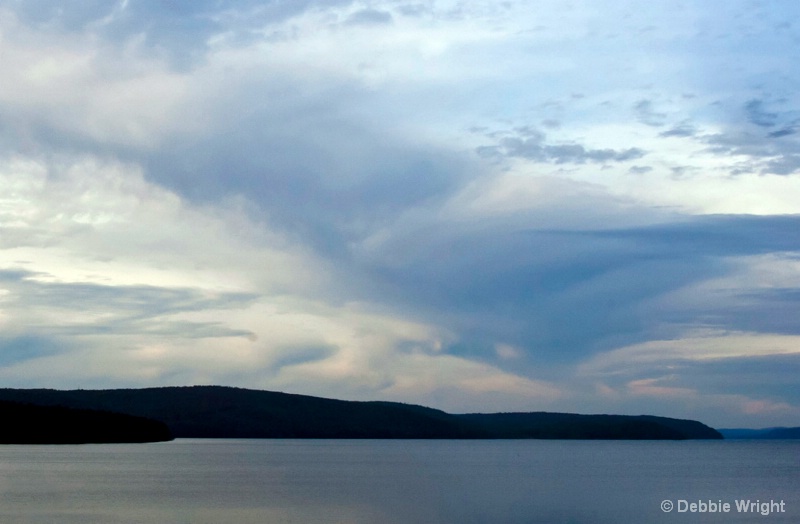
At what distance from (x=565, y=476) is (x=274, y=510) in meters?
41.2

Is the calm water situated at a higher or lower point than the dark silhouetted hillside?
lower

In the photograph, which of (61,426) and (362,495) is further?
(61,426)

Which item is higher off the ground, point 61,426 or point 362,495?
point 61,426

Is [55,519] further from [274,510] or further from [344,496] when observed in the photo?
[344,496]

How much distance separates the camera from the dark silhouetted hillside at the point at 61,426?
511 feet

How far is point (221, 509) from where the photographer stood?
47.9 metres

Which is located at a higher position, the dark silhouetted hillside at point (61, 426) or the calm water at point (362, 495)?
the dark silhouetted hillside at point (61, 426)

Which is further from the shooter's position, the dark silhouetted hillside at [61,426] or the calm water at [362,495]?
the dark silhouetted hillside at [61,426]

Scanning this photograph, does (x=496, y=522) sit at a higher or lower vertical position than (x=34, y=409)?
lower

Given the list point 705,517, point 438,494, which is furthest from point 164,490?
point 705,517

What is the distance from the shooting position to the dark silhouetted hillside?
15575cm

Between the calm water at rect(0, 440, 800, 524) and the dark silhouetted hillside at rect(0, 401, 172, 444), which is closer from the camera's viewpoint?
the calm water at rect(0, 440, 800, 524)

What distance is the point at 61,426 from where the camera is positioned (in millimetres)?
157875

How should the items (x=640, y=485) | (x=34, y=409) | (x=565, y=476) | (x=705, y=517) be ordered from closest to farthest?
(x=705, y=517)
(x=640, y=485)
(x=565, y=476)
(x=34, y=409)
